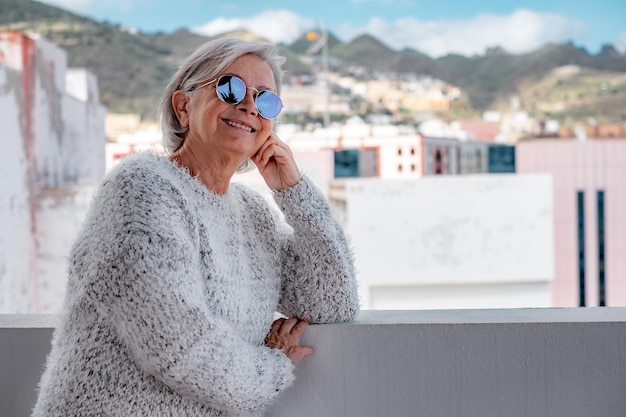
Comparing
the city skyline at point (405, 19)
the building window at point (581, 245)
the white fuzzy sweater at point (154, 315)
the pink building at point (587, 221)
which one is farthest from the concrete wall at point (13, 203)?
→ the city skyline at point (405, 19)

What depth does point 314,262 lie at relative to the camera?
1065 mm

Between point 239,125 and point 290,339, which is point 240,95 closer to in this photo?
point 239,125

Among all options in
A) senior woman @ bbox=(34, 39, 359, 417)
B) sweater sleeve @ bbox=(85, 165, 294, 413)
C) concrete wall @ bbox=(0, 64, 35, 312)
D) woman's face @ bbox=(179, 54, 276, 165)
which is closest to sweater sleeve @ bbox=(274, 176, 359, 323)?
senior woman @ bbox=(34, 39, 359, 417)

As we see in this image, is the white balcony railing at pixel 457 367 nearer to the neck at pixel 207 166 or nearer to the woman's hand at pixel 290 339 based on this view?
the woman's hand at pixel 290 339

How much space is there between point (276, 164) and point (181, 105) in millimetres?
147

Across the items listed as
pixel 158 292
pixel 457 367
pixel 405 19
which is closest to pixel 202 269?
pixel 158 292

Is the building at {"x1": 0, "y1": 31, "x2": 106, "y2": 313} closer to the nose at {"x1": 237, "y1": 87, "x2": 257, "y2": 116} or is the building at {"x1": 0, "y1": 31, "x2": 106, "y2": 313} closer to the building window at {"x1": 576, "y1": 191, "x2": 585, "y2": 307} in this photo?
the nose at {"x1": 237, "y1": 87, "x2": 257, "y2": 116}

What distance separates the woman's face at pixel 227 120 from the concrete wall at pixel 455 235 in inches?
480

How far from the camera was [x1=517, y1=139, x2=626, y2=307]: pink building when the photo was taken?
754 inches

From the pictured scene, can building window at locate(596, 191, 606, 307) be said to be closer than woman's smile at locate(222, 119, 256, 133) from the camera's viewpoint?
No

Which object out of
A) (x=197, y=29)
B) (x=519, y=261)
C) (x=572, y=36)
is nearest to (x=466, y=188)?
(x=519, y=261)

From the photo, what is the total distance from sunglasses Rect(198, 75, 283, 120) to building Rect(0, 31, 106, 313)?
10959 mm

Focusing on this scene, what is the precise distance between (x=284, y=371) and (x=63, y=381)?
268 millimetres

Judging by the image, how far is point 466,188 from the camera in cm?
1306
